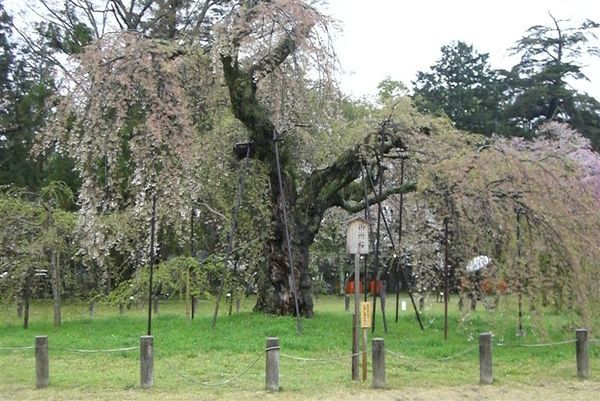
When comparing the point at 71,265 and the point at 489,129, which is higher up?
the point at 489,129

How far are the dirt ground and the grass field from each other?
0.04 ft

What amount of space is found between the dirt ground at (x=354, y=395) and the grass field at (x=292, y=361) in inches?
0.5

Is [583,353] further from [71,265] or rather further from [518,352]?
[71,265]

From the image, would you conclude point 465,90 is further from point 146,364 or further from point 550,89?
point 146,364

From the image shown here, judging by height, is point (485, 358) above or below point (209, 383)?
above

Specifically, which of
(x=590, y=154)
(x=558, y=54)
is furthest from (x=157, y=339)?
(x=558, y=54)

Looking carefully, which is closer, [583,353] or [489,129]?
[583,353]

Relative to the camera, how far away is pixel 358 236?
8.98 meters

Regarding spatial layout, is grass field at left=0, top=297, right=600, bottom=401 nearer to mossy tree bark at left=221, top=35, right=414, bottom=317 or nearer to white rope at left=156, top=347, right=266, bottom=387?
white rope at left=156, top=347, right=266, bottom=387

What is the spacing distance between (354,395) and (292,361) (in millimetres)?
2598

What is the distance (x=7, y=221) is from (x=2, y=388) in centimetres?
810

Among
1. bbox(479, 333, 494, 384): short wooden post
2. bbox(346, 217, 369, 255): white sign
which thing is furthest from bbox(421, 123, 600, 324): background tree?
bbox(346, 217, 369, 255): white sign

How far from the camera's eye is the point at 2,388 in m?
8.57

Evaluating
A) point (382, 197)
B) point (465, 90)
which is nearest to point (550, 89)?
point (465, 90)
